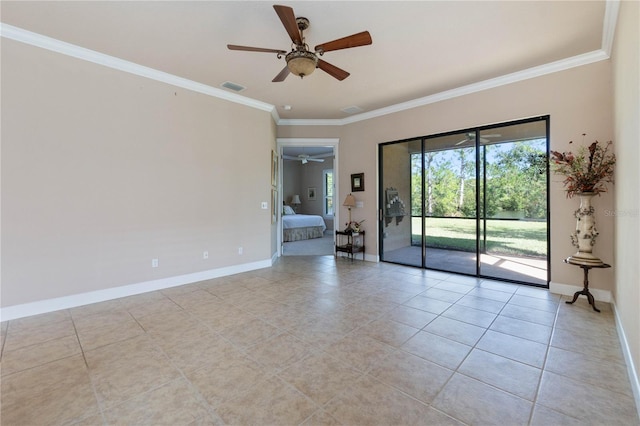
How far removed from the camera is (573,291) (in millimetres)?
3572

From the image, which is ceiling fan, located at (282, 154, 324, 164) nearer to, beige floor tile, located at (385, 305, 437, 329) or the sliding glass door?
the sliding glass door

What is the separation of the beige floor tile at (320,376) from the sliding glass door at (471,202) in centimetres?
338

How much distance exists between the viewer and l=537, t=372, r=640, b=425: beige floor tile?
5.16ft

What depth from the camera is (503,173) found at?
14.0 ft

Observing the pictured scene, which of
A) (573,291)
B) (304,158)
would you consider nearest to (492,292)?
(573,291)

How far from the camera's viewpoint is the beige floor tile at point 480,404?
1567 millimetres

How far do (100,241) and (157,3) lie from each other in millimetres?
2729

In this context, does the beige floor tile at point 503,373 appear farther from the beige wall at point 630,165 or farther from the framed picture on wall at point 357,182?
the framed picture on wall at point 357,182

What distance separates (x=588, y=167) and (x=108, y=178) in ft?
18.9

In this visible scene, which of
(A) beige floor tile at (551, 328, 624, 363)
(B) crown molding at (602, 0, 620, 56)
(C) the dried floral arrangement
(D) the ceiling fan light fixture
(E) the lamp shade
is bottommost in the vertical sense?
(A) beige floor tile at (551, 328, 624, 363)

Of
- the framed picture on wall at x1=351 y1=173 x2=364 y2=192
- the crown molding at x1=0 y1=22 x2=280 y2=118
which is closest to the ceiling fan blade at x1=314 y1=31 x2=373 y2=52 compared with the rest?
the crown molding at x1=0 y1=22 x2=280 y2=118

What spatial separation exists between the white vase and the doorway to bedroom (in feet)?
18.8

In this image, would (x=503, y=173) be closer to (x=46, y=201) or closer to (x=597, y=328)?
(x=597, y=328)

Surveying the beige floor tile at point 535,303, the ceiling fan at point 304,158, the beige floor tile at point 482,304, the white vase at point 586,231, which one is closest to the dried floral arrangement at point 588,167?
the white vase at point 586,231
